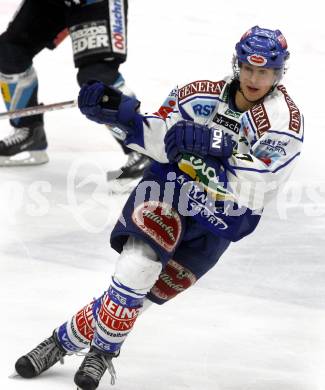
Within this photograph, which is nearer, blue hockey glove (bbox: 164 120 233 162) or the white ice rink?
blue hockey glove (bbox: 164 120 233 162)

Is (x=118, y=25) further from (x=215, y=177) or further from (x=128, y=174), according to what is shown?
(x=215, y=177)

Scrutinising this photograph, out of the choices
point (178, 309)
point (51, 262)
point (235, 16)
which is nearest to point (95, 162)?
point (51, 262)

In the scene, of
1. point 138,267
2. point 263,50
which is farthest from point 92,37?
point 138,267

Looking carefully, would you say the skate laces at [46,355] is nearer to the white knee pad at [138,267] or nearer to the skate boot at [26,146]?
the white knee pad at [138,267]

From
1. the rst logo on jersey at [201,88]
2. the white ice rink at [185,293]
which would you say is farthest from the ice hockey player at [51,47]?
the rst logo on jersey at [201,88]

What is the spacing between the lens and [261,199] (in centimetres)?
314

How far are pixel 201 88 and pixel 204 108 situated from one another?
58mm

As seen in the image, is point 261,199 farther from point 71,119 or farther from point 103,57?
point 71,119

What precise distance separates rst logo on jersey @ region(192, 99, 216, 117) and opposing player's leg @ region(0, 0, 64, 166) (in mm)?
1997

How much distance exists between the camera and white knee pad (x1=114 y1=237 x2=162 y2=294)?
307 cm

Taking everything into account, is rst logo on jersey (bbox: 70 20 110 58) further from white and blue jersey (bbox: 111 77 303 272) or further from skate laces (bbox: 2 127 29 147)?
white and blue jersey (bbox: 111 77 303 272)

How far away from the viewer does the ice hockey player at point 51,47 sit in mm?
5012

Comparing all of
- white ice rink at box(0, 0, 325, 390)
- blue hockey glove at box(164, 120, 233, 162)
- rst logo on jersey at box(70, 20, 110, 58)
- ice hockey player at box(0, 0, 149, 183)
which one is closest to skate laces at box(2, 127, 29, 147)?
ice hockey player at box(0, 0, 149, 183)

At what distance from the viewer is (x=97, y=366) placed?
3.15 metres
